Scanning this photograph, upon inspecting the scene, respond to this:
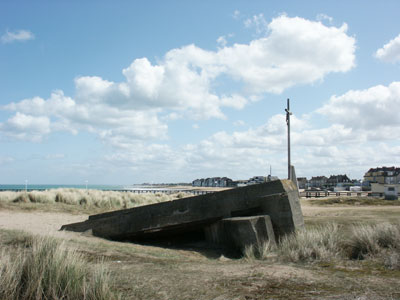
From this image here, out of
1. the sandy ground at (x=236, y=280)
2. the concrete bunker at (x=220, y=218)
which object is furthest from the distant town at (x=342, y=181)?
the sandy ground at (x=236, y=280)

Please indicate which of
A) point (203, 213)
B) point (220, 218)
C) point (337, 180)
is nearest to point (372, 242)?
point (220, 218)

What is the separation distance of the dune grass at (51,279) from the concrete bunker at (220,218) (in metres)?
4.00

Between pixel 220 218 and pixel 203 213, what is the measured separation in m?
0.43

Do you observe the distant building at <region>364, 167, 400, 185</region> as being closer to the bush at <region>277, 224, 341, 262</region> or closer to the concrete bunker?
the concrete bunker

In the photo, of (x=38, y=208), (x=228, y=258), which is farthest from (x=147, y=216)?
(x=38, y=208)

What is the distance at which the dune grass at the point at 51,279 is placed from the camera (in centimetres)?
375

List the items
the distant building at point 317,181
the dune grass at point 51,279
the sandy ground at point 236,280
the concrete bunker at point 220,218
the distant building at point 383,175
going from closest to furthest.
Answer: the dune grass at point 51,279 < the sandy ground at point 236,280 < the concrete bunker at point 220,218 < the distant building at point 383,175 < the distant building at point 317,181

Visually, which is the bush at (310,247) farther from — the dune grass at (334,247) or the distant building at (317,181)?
the distant building at (317,181)

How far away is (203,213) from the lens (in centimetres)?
864

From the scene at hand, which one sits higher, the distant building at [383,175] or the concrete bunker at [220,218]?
the distant building at [383,175]

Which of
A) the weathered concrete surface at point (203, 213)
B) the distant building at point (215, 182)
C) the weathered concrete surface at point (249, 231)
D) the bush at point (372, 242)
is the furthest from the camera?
the distant building at point (215, 182)

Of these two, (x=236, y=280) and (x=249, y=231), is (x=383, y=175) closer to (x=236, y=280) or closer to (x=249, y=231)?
(x=249, y=231)

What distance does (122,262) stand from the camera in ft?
18.8

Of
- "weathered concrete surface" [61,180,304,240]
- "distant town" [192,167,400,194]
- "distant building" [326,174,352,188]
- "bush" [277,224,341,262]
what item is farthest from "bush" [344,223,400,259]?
"distant building" [326,174,352,188]
